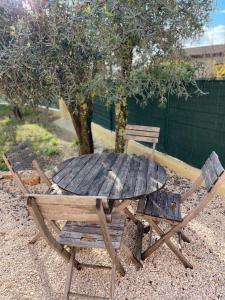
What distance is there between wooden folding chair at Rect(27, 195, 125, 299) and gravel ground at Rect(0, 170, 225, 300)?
17cm

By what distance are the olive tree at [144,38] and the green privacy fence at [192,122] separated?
33 cm

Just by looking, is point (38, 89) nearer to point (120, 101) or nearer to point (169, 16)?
point (120, 101)

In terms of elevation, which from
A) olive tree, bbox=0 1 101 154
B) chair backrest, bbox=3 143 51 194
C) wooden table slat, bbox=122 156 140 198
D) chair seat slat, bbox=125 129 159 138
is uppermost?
olive tree, bbox=0 1 101 154

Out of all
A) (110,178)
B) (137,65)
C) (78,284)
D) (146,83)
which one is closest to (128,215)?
(110,178)

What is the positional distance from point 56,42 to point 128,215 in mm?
2245

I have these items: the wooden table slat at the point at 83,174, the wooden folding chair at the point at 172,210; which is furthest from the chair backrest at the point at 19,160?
A: the wooden folding chair at the point at 172,210

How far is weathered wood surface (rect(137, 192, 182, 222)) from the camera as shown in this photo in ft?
7.43

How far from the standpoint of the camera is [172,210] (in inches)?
93.6

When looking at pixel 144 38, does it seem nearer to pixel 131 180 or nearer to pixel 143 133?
pixel 143 133

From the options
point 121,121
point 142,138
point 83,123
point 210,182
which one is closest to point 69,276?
point 210,182

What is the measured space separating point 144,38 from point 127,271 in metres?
2.74

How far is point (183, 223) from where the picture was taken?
85.5 inches

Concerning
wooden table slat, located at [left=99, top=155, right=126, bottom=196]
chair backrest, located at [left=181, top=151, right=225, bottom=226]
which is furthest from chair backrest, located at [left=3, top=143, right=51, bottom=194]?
chair backrest, located at [left=181, top=151, right=225, bottom=226]

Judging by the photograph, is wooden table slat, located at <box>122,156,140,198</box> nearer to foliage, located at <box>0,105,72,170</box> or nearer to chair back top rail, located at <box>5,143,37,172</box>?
chair back top rail, located at <box>5,143,37,172</box>
